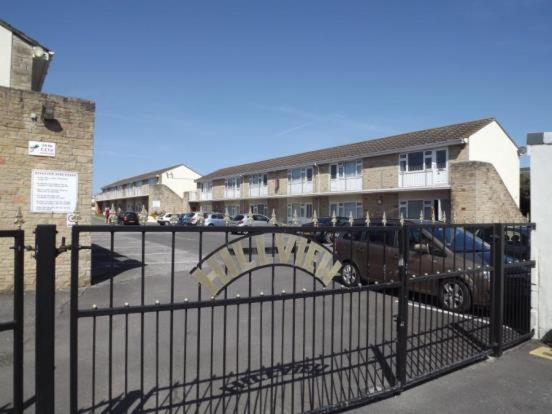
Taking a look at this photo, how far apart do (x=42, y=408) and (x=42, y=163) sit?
7964 millimetres

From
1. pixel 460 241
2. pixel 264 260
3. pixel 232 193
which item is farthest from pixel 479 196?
pixel 232 193

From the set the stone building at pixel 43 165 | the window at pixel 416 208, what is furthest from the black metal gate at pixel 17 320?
the window at pixel 416 208

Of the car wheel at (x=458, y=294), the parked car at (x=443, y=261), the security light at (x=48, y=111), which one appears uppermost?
the security light at (x=48, y=111)

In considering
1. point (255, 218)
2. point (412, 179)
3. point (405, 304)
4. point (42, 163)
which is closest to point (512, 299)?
point (405, 304)

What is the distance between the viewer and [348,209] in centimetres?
3625

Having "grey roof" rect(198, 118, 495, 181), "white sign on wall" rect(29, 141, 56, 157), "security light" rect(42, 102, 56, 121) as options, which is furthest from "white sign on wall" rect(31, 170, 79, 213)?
"grey roof" rect(198, 118, 495, 181)

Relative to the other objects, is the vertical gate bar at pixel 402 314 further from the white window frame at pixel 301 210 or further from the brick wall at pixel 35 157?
the white window frame at pixel 301 210

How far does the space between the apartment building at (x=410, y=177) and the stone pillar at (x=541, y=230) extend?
64.6 ft

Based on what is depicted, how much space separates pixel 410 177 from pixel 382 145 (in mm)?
4463

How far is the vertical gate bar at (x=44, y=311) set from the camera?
2658 millimetres

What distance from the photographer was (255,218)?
33.6 meters

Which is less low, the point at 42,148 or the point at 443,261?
the point at 42,148

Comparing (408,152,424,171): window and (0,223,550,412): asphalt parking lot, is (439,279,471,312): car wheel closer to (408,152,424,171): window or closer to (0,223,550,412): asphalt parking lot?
(0,223,550,412): asphalt parking lot

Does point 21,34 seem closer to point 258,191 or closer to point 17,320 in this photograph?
point 17,320
